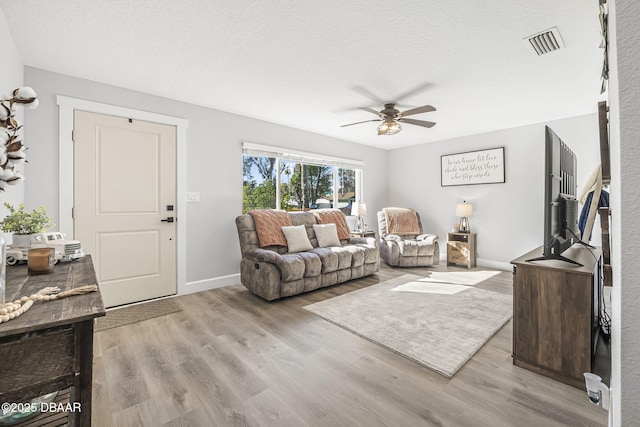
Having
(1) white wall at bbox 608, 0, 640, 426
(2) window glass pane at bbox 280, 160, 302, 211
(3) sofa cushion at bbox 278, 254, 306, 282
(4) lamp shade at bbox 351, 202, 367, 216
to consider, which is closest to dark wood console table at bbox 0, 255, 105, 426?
(1) white wall at bbox 608, 0, 640, 426

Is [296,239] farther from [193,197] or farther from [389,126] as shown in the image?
[389,126]

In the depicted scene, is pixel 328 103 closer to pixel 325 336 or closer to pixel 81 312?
pixel 325 336

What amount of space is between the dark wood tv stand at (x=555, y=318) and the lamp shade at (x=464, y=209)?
2911 millimetres

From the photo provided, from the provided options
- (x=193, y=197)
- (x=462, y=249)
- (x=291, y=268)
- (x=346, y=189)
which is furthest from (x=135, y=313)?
(x=462, y=249)

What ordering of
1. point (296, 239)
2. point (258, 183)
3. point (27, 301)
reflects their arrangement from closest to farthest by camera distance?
point (27, 301) < point (296, 239) < point (258, 183)

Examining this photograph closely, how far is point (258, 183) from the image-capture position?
171 inches

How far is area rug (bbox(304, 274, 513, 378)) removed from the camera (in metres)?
2.11

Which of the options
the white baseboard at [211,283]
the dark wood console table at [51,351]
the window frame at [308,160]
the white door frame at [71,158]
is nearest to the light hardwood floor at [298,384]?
the dark wood console table at [51,351]

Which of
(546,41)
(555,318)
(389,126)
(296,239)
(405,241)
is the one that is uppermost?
(546,41)

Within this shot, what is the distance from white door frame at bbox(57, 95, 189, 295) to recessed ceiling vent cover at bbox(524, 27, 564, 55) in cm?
351

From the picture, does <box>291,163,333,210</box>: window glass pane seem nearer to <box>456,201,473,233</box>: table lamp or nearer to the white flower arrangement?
<box>456,201,473,233</box>: table lamp

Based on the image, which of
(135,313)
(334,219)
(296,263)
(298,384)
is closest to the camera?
(298,384)

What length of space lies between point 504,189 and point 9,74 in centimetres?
596

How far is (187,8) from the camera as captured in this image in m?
1.85
